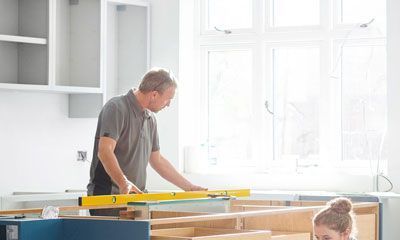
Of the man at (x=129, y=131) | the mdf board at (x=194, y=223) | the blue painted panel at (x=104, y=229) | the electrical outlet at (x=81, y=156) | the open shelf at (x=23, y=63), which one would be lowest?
the mdf board at (x=194, y=223)

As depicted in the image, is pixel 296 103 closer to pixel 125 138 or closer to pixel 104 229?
pixel 125 138

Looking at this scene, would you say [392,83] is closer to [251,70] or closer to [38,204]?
[251,70]

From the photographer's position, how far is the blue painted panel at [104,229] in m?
2.77

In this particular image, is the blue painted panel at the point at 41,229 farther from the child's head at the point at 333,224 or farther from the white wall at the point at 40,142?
the white wall at the point at 40,142

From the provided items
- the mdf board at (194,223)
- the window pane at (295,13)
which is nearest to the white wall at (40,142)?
the window pane at (295,13)

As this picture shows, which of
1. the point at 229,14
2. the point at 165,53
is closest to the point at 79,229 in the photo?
the point at 165,53

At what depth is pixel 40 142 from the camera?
6051 mm

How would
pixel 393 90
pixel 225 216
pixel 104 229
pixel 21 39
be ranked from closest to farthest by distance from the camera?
pixel 104 229 < pixel 225 216 < pixel 21 39 < pixel 393 90

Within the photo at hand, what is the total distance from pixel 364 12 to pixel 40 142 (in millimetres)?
2614

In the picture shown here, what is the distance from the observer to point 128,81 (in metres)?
6.68

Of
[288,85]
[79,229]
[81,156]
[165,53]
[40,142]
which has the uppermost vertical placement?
[165,53]

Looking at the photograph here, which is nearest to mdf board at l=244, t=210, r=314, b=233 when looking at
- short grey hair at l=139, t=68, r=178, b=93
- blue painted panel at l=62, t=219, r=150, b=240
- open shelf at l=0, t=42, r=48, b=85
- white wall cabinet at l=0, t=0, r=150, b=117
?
short grey hair at l=139, t=68, r=178, b=93

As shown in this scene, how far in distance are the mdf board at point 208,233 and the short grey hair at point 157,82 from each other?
936 mm

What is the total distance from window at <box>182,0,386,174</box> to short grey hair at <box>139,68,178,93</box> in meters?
2.35
